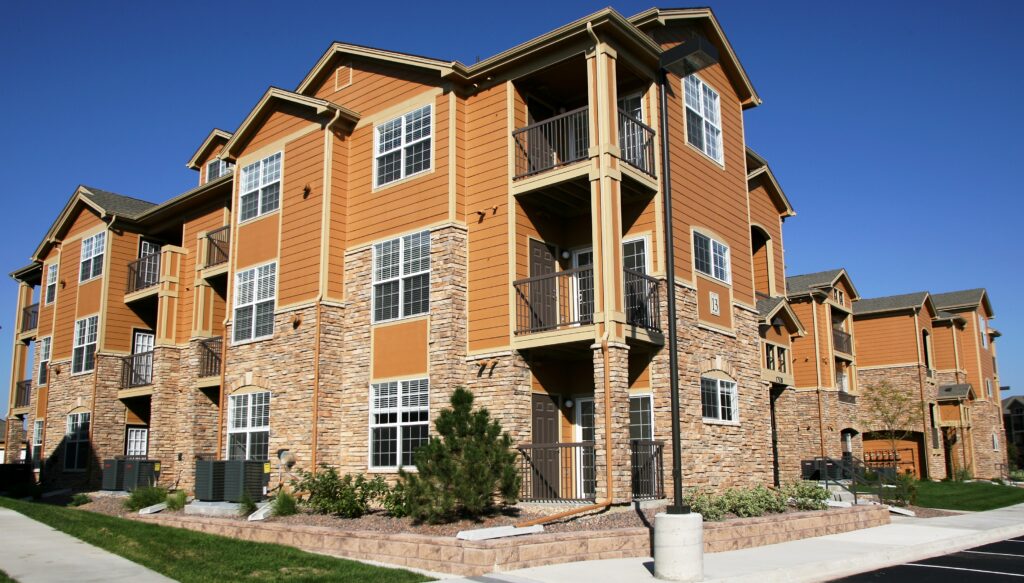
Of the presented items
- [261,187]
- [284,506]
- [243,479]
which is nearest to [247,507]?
[284,506]

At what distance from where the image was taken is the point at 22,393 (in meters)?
38.7

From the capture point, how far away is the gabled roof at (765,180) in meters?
26.8

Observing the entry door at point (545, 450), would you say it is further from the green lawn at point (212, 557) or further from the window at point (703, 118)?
the window at point (703, 118)

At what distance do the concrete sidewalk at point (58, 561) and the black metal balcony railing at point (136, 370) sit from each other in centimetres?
1573

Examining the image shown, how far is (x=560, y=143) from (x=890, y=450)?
3019 cm

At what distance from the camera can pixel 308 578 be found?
1164cm

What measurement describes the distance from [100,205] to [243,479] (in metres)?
16.4

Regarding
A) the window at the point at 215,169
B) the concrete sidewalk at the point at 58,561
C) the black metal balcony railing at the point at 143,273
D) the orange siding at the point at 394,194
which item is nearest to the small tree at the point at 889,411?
the orange siding at the point at 394,194

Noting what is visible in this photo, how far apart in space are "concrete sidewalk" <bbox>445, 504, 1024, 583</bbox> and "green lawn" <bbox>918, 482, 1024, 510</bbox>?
595 cm

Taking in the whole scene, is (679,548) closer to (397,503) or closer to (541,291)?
(397,503)

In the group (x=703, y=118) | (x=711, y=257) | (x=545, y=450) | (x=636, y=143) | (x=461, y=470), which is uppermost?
(x=703, y=118)

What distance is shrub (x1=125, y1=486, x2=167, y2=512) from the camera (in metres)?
22.2

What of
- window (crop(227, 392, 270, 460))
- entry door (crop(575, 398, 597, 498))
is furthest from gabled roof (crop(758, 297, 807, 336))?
window (crop(227, 392, 270, 460))

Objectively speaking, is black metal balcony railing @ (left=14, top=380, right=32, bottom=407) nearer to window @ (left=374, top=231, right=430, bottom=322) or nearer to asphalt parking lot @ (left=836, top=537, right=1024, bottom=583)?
window @ (left=374, top=231, right=430, bottom=322)
